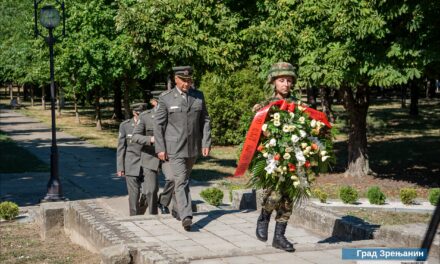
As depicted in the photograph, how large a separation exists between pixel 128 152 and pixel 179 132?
2342 millimetres

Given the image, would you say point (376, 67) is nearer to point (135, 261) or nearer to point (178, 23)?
point (178, 23)

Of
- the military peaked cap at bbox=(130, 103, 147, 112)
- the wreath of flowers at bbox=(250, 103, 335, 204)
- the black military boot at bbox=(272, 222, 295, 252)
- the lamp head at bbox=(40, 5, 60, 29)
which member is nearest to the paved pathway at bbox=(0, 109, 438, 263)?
the black military boot at bbox=(272, 222, 295, 252)

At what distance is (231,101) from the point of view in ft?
95.7

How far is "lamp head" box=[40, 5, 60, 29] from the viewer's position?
15.7m

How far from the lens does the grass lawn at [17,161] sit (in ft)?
73.7

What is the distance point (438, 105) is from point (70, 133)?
30131mm

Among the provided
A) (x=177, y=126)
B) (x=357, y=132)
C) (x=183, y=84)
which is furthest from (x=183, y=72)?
(x=357, y=132)

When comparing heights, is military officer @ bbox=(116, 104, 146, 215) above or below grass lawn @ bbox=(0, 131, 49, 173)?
above

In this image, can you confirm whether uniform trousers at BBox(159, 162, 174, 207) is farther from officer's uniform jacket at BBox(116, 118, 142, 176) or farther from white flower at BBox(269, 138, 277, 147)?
white flower at BBox(269, 138, 277, 147)

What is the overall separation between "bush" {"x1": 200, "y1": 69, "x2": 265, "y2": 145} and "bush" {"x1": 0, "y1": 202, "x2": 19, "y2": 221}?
15.6 meters

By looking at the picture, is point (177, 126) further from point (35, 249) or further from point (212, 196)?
point (212, 196)

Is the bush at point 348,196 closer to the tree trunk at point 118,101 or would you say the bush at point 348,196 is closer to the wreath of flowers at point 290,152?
the wreath of flowers at point 290,152

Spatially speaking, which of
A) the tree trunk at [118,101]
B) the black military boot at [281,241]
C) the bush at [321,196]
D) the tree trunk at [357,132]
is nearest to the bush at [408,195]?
the bush at [321,196]

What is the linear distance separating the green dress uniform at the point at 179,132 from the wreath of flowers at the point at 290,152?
175 cm
